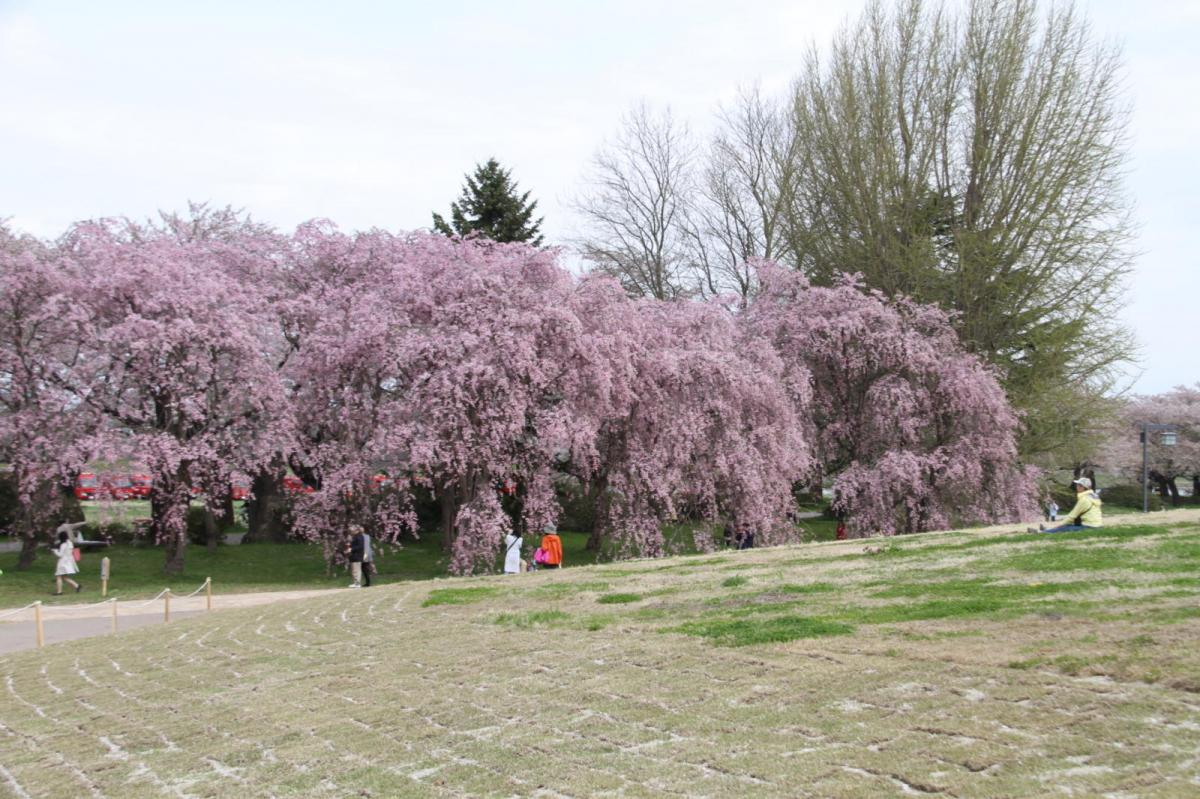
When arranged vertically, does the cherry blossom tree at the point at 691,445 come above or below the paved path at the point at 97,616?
above

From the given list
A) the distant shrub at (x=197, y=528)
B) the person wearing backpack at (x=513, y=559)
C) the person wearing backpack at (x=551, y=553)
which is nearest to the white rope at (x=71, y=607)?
the person wearing backpack at (x=513, y=559)

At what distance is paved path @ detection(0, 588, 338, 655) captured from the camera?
17141 mm

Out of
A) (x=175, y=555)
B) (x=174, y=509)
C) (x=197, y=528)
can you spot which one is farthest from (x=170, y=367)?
(x=197, y=528)

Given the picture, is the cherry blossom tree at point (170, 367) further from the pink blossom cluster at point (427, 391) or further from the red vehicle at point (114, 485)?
the red vehicle at point (114, 485)

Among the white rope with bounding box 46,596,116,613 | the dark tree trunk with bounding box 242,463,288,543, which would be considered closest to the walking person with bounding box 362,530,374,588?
the white rope with bounding box 46,596,116,613

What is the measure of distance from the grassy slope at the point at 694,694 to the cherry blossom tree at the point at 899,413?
1803 centimetres

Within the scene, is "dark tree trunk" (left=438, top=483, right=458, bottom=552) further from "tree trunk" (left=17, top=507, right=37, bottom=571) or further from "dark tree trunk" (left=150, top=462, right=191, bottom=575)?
"tree trunk" (left=17, top=507, right=37, bottom=571)

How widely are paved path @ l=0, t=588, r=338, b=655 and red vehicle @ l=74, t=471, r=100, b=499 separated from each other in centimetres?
550

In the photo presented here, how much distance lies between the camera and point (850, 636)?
29.6 feet

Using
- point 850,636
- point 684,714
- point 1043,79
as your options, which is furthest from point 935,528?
point 684,714

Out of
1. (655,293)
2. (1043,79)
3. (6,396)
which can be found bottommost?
(6,396)

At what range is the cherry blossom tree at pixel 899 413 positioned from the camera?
31609 millimetres

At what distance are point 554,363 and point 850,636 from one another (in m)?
17.7

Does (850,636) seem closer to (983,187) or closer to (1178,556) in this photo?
(1178,556)
